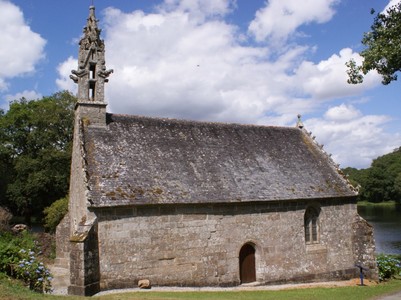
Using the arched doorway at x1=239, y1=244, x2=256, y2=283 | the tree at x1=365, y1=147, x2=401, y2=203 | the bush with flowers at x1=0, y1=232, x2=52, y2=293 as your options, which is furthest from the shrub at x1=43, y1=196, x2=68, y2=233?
the tree at x1=365, y1=147, x2=401, y2=203

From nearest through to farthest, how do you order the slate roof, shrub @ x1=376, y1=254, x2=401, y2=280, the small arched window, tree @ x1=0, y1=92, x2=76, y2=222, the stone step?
the stone step
the slate roof
the small arched window
shrub @ x1=376, y1=254, x2=401, y2=280
tree @ x1=0, y1=92, x2=76, y2=222

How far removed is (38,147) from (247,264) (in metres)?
31.6

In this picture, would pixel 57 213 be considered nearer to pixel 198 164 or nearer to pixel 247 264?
pixel 198 164

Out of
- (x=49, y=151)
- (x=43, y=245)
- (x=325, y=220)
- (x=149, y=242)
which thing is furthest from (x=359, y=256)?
(x=49, y=151)

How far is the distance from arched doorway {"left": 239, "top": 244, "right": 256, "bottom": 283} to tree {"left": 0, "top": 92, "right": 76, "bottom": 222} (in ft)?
89.5

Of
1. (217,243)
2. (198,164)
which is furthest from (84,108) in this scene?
(217,243)

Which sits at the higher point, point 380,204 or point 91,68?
point 91,68

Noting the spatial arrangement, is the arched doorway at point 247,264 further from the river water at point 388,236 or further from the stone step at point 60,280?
the river water at point 388,236

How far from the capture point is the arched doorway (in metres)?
18.9

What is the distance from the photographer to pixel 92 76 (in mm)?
20250

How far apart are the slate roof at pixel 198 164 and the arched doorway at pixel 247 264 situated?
8.08 feet

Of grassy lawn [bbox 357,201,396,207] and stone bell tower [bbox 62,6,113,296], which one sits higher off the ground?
stone bell tower [bbox 62,6,113,296]

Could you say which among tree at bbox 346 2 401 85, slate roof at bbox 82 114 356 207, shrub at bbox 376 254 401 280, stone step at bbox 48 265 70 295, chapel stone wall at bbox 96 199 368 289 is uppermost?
tree at bbox 346 2 401 85

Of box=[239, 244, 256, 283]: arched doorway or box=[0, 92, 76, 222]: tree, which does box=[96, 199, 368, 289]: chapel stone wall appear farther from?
box=[0, 92, 76, 222]: tree
